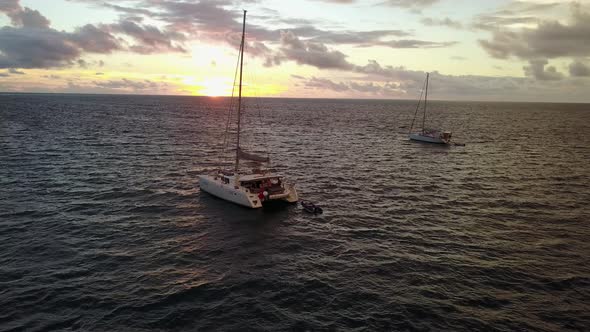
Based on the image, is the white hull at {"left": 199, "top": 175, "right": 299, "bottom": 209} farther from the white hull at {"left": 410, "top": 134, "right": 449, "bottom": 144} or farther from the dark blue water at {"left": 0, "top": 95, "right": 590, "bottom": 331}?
the white hull at {"left": 410, "top": 134, "right": 449, "bottom": 144}

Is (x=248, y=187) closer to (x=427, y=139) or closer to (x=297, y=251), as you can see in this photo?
(x=297, y=251)

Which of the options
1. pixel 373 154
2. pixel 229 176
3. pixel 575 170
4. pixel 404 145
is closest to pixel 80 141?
pixel 229 176

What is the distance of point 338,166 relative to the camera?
61.0 m

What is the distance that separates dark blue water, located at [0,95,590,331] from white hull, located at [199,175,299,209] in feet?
3.02

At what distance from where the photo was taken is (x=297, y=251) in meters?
28.9

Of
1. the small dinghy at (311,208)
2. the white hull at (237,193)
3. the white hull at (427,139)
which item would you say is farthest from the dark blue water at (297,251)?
the white hull at (427,139)

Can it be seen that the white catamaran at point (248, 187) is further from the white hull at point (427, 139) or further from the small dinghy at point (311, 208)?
the white hull at point (427, 139)

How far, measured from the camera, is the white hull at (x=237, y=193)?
3756cm

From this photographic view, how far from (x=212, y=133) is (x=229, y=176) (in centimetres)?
6638

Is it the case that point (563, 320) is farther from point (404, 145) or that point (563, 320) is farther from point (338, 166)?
point (404, 145)

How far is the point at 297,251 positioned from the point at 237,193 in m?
11.7

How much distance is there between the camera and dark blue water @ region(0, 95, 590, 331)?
2064 cm

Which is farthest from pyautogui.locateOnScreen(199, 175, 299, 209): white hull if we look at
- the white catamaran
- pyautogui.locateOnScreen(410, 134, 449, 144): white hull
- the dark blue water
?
pyautogui.locateOnScreen(410, 134, 449, 144): white hull

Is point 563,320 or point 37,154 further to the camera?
point 37,154
